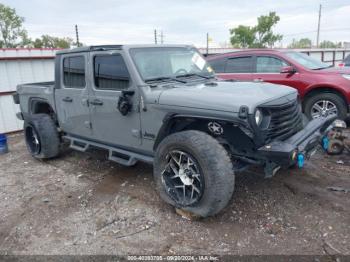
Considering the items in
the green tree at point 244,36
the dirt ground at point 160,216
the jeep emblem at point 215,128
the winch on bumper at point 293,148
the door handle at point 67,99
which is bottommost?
the dirt ground at point 160,216

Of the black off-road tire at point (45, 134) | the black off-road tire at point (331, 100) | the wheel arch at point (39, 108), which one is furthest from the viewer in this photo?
the black off-road tire at point (331, 100)

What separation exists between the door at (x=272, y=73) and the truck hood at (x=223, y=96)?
3347mm

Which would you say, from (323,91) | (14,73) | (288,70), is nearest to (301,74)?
(288,70)

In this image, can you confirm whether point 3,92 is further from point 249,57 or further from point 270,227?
point 270,227

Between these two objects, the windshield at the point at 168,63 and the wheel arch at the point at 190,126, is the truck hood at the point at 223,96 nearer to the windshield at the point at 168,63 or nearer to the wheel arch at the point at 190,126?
the wheel arch at the point at 190,126

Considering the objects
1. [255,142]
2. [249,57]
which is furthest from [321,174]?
[249,57]

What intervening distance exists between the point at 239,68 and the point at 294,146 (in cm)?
483

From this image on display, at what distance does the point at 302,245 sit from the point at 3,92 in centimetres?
827

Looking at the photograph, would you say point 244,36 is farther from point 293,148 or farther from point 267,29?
point 293,148

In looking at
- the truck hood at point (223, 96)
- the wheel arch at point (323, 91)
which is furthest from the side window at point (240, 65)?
the truck hood at point (223, 96)

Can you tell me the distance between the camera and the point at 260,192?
4.10 m

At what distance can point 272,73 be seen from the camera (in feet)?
23.8

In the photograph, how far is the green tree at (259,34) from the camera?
3831cm

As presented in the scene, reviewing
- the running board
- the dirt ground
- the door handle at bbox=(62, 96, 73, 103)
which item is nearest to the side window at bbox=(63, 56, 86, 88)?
the door handle at bbox=(62, 96, 73, 103)
